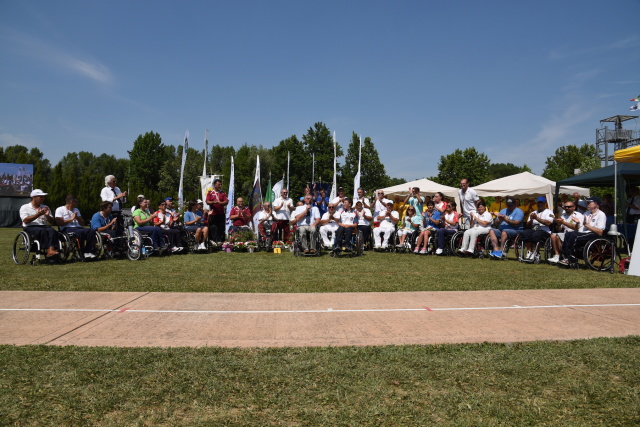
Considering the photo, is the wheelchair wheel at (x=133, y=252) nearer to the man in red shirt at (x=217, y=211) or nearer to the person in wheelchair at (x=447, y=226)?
the man in red shirt at (x=217, y=211)

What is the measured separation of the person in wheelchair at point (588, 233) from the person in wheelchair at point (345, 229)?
4.96 meters

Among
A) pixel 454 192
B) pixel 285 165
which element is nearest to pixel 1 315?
pixel 454 192

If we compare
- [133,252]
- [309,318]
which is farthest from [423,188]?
[309,318]

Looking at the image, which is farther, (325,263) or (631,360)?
(325,263)

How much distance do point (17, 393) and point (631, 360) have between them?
4252 mm

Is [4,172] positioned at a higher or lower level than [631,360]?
higher

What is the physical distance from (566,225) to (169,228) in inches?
396

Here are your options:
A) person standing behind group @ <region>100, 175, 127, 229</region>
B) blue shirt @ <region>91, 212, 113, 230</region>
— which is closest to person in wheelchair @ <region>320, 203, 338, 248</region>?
person standing behind group @ <region>100, 175, 127, 229</region>

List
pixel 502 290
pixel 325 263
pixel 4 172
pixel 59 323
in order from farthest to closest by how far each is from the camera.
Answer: pixel 4 172 < pixel 325 263 < pixel 502 290 < pixel 59 323

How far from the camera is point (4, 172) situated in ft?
133

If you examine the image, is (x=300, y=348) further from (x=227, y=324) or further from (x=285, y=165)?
(x=285, y=165)

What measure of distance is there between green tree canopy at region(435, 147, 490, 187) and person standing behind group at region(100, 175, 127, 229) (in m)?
46.8

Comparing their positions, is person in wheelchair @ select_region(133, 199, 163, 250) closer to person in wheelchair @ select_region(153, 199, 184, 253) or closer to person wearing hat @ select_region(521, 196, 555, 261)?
person in wheelchair @ select_region(153, 199, 184, 253)

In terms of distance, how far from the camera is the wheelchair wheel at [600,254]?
933cm
